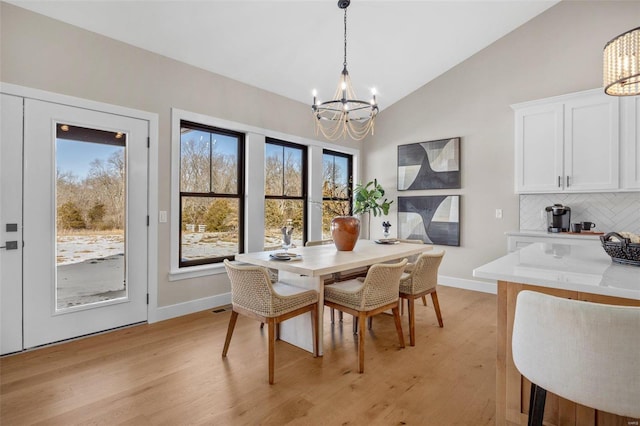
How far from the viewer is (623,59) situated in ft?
5.61

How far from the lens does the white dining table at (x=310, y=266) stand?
238 centimetres

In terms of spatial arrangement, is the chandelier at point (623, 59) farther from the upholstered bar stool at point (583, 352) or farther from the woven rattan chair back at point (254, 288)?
the woven rattan chair back at point (254, 288)

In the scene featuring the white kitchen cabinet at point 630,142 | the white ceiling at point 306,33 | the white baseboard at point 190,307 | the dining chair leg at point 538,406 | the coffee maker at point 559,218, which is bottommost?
the white baseboard at point 190,307

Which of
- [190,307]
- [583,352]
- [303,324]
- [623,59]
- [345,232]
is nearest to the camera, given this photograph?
[583,352]

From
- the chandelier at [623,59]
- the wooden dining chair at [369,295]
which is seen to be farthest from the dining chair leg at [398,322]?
the chandelier at [623,59]

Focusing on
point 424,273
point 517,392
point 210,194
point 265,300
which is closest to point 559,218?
point 424,273

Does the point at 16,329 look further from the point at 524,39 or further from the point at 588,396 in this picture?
the point at 524,39

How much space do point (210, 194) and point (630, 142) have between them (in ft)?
15.0

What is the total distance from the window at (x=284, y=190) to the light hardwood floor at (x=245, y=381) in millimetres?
1711

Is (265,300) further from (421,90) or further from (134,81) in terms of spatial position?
(421,90)

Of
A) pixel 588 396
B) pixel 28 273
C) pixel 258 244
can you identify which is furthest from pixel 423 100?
pixel 28 273

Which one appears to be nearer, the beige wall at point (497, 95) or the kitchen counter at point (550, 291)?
the kitchen counter at point (550, 291)

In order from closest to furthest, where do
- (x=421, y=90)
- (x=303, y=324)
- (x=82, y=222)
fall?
1. (x=303, y=324)
2. (x=82, y=222)
3. (x=421, y=90)

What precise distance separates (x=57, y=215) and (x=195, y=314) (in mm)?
1605
